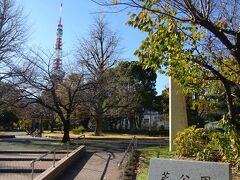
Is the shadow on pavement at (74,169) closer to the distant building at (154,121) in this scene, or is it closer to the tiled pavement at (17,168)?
the tiled pavement at (17,168)

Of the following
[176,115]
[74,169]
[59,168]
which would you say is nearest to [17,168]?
[59,168]

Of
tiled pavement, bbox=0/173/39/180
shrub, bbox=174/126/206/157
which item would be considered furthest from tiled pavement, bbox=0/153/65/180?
shrub, bbox=174/126/206/157

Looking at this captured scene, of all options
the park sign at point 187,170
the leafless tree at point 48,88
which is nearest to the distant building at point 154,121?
the leafless tree at point 48,88

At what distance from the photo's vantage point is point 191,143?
14625 millimetres

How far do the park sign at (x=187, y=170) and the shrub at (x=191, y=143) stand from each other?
8.42 m

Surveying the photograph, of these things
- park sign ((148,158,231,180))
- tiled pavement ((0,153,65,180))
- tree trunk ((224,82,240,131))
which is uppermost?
tree trunk ((224,82,240,131))

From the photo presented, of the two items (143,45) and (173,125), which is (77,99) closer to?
(173,125)

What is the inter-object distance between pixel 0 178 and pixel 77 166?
3.80m

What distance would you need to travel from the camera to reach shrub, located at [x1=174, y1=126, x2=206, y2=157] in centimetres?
1448

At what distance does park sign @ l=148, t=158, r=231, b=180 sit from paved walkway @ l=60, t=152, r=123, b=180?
6204 mm

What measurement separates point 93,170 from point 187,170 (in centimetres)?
831

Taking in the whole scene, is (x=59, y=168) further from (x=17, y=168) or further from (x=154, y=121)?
(x=154, y=121)

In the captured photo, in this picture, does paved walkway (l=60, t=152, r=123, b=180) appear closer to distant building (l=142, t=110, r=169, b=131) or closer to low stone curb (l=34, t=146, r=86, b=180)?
low stone curb (l=34, t=146, r=86, b=180)

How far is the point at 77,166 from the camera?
48.6 ft
